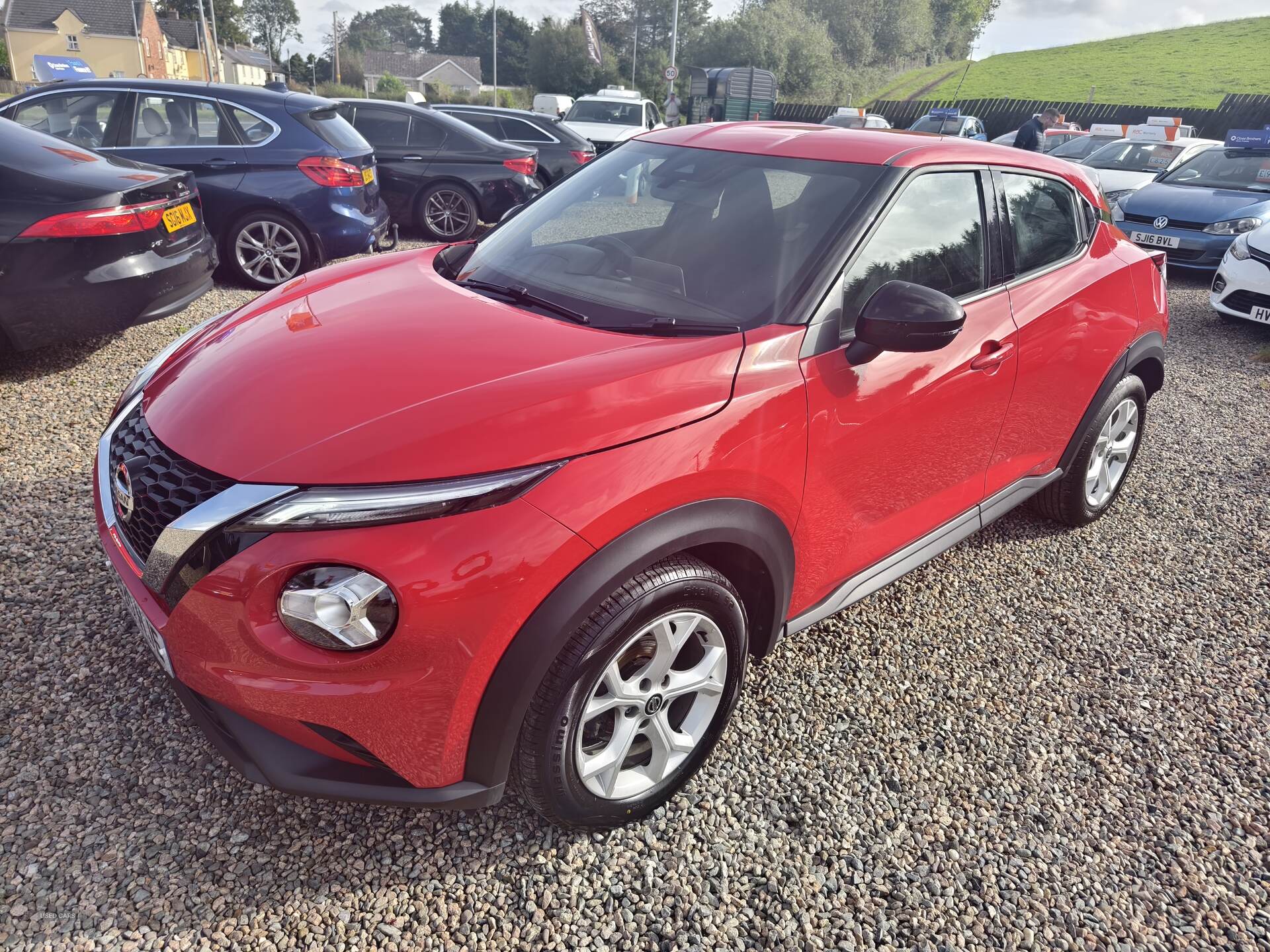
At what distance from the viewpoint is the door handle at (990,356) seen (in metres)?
2.77

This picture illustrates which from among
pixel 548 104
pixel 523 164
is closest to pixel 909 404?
pixel 523 164

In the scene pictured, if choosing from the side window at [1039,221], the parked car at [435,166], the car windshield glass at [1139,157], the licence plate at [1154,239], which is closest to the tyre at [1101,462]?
the side window at [1039,221]

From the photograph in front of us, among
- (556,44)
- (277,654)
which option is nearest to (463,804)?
(277,654)

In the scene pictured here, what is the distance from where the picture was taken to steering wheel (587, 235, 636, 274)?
2668mm

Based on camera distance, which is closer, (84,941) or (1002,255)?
(84,941)

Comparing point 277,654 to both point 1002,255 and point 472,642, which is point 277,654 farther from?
point 1002,255

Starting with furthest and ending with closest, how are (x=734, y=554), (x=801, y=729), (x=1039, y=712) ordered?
(x=1039, y=712), (x=801, y=729), (x=734, y=554)

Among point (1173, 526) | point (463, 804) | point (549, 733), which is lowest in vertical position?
point (1173, 526)

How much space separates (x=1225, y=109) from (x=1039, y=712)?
118 ft

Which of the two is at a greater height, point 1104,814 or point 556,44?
point 556,44

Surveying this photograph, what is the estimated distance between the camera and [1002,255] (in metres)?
2.98

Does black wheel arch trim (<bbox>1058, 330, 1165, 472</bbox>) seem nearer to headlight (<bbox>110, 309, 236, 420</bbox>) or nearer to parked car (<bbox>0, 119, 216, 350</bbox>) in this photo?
headlight (<bbox>110, 309, 236, 420</bbox>)

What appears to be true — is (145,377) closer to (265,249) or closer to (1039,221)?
(1039,221)

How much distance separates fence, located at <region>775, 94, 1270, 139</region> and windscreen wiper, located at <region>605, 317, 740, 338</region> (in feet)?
89.1
